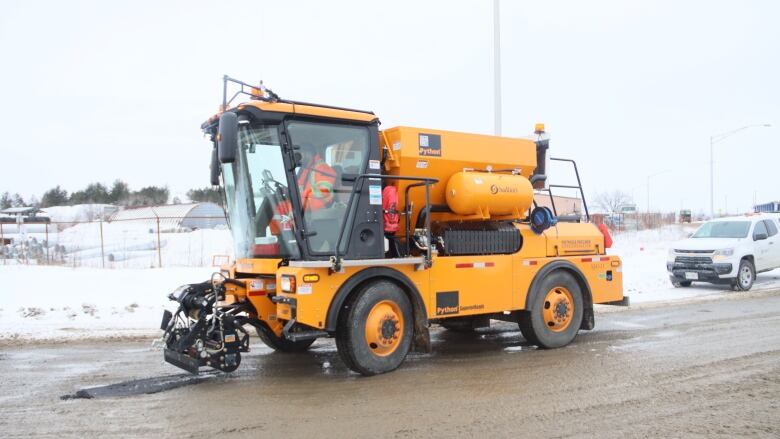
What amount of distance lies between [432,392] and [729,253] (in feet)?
37.9

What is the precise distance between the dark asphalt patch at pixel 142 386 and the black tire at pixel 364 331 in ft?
4.96

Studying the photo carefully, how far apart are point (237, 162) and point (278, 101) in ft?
2.77

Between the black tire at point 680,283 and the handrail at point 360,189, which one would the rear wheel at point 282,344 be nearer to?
the handrail at point 360,189

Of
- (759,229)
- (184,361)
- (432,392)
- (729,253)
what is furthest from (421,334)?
(759,229)

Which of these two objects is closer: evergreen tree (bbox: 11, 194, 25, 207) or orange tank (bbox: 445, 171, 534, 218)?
orange tank (bbox: 445, 171, 534, 218)

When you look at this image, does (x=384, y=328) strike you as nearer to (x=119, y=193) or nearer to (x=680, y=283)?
(x=680, y=283)

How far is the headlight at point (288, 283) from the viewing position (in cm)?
618

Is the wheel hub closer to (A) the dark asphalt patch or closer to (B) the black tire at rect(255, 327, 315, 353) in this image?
(B) the black tire at rect(255, 327, 315, 353)

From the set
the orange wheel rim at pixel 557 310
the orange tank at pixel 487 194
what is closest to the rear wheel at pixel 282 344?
the orange tank at pixel 487 194

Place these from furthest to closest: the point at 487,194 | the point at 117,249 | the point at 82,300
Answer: the point at 117,249, the point at 82,300, the point at 487,194

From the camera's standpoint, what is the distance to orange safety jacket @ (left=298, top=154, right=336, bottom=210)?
21.2 feet

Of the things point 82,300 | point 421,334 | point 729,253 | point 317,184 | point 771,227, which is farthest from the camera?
point 771,227

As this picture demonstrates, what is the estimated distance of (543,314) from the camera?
815 centimetres

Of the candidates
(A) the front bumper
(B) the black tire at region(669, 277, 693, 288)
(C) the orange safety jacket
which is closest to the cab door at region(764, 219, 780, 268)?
(A) the front bumper
